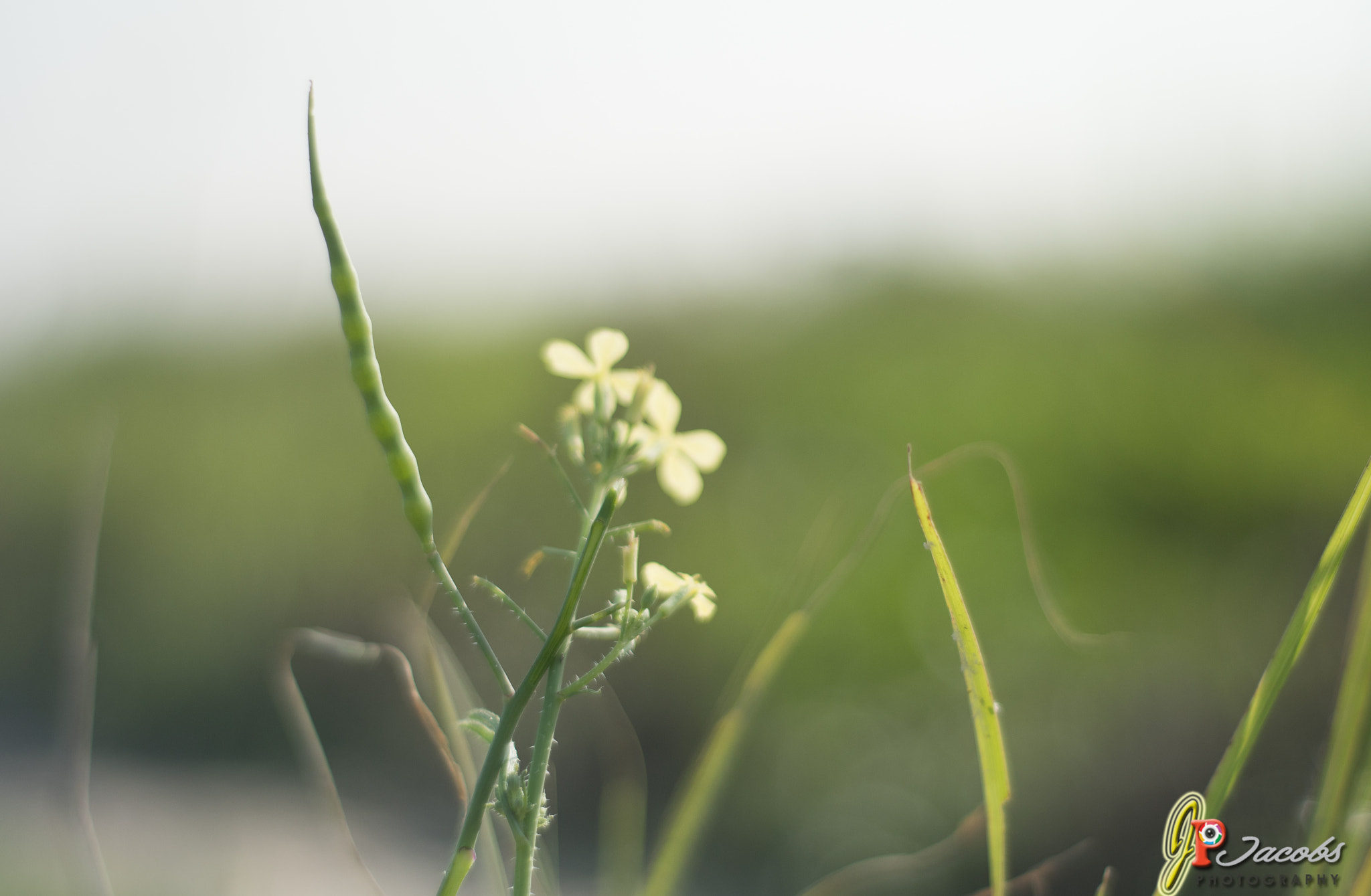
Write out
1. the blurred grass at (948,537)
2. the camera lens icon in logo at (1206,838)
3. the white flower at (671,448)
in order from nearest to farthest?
the white flower at (671,448), the camera lens icon in logo at (1206,838), the blurred grass at (948,537)

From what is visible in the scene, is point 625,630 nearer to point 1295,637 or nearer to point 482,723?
point 482,723

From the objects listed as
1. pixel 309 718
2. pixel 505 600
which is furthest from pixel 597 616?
pixel 309 718

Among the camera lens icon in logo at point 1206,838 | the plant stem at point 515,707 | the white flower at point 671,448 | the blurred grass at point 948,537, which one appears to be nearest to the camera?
the plant stem at point 515,707

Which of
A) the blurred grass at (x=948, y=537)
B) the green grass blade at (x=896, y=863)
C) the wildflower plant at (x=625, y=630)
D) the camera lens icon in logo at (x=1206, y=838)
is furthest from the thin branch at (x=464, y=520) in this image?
the blurred grass at (x=948, y=537)

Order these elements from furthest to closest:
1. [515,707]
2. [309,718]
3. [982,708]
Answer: [309,718]
[982,708]
[515,707]

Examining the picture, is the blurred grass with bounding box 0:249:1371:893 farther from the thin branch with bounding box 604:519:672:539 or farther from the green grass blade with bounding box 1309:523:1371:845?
the thin branch with bounding box 604:519:672:539

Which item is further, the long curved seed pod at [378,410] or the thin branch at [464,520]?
the thin branch at [464,520]

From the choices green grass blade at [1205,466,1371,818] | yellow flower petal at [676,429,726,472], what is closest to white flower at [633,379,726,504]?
yellow flower petal at [676,429,726,472]

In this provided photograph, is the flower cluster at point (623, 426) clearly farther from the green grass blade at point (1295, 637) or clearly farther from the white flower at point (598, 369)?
the green grass blade at point (1295, 637)
